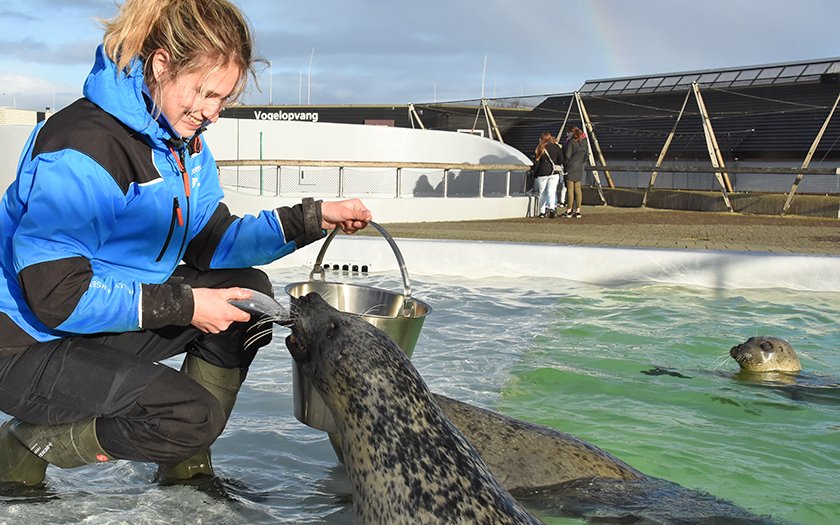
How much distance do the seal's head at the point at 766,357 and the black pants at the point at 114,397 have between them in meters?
4.40

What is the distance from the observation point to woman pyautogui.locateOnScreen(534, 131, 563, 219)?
19.0 metres

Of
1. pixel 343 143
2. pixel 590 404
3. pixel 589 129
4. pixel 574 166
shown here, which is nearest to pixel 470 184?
pixel 343 143

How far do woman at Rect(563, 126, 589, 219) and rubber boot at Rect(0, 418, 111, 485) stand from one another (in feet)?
52.9

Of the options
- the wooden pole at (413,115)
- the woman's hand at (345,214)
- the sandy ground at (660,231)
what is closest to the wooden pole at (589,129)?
the sandy ground at (660,231)

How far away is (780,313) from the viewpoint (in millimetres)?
8617

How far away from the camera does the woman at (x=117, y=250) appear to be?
109 inches

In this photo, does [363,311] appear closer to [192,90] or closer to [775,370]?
[192,90]

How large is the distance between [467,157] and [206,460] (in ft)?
64.8

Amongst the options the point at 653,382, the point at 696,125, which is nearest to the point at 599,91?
the point at 696,125

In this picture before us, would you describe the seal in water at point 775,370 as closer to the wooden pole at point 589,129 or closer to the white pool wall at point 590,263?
the white pool wall at point 590,263

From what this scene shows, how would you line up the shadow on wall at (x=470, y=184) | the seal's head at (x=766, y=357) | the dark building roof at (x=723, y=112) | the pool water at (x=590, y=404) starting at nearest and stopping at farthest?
1. the pool water at (x=590, y=404)
2. the seal's head at (x=766, y=357)
3. the shadow on wall at (x=470, y=184)
4. the dark building roof at (x=723, y=112)

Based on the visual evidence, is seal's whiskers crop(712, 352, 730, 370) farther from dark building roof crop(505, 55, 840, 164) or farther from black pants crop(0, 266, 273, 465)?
dark building roof crop(505, 55, 840, 164)

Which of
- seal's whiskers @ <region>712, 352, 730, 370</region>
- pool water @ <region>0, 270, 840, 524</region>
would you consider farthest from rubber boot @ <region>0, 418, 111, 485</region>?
seal's whiskers @ <region>712, 352, 730, 370</region>

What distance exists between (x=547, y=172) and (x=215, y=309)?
16910mm
